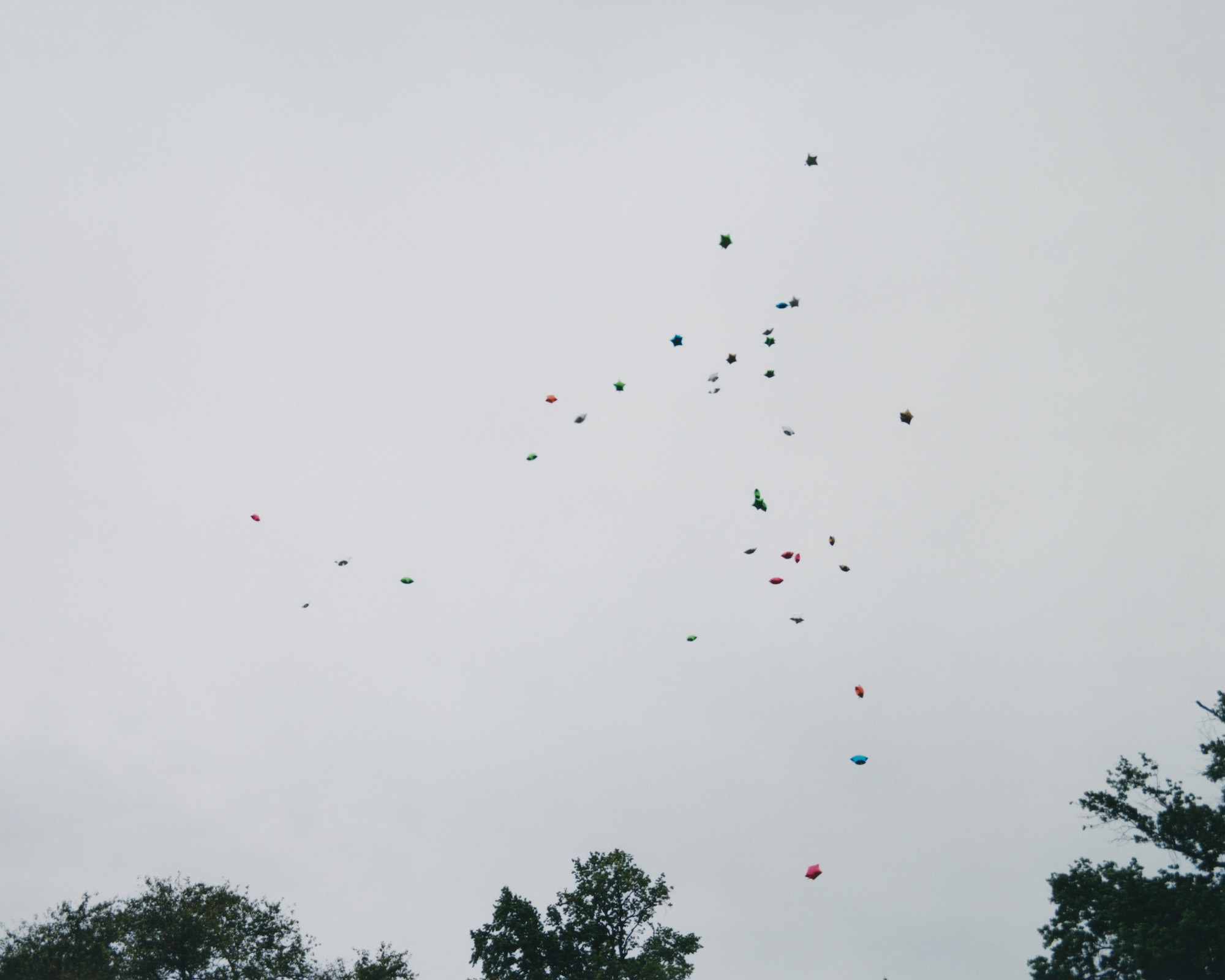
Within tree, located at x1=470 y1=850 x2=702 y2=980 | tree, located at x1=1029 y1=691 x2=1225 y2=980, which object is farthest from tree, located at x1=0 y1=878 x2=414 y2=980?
tree, located at x1=1029 y1=691 x2=1225 y2=980

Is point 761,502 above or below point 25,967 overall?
above

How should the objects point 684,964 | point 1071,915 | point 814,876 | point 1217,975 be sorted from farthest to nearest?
point 684,964 < point 1071,915 < point 1217,975 < point 814,876

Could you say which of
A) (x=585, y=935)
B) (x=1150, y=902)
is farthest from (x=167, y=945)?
(x=1150, y=902)

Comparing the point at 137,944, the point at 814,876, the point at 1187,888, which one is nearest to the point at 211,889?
the point at 137,944

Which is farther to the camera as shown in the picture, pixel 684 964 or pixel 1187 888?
pixel 684 964

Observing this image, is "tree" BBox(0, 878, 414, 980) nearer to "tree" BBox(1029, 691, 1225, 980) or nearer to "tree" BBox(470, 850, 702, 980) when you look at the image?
"tree" BBox(470, 850, 702, 980)

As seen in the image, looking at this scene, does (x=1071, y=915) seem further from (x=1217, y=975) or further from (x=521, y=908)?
(x=521, y=908)

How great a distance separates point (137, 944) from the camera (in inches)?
1213

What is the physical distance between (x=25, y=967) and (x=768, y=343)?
1461 inches

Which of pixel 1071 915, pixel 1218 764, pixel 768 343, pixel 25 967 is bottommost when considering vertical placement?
pixel 25 967

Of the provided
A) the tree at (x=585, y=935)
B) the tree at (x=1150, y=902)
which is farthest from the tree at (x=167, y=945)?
the tree at (x=1150, y=902)

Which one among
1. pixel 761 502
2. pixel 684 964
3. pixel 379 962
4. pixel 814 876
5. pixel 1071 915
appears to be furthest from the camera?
pixel 379 962

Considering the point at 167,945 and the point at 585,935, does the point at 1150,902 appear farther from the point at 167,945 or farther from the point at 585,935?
the point at 167,945

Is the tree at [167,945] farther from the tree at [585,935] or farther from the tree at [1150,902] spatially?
the tree at [1150,902]
